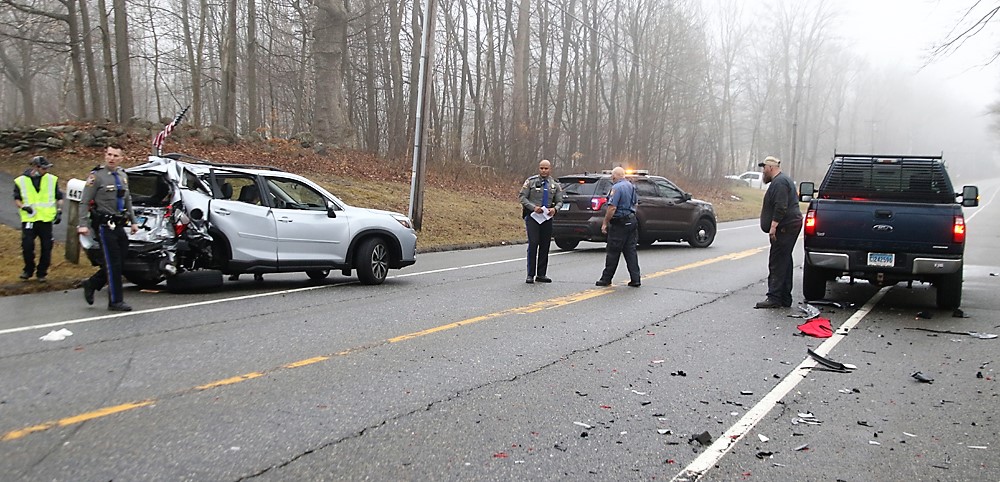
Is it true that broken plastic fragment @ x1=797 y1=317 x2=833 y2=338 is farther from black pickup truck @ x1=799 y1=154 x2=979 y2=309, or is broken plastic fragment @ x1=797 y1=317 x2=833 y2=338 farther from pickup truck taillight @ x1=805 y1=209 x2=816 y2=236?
pickup truck taillight @ x1=805 y1=209 x2=816 y2=236

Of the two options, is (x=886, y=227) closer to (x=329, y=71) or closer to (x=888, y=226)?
(x=888, y=226)

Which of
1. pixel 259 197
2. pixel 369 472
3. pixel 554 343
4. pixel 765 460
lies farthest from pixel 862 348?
pixel 259 197

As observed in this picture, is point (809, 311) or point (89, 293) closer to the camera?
point (89, 293)

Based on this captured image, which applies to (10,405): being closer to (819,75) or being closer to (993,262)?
(993,262)

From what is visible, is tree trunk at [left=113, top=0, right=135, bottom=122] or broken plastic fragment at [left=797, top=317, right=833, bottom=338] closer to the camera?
broken plastic fragment at [left=797, top=317, right=833, bottom=338]

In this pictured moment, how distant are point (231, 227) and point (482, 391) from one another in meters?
5.89

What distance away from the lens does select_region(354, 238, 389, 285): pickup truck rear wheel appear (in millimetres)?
11414

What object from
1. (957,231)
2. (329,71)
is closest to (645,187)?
(957,231)

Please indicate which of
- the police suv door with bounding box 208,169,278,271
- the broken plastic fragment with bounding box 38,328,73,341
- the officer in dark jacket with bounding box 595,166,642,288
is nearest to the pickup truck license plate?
the officer in dark jacket with bounding box 595,166,642,288

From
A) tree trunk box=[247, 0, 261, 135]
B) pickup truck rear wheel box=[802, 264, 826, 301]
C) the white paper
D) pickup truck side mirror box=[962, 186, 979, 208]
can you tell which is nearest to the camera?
pickup truck side mirror box=[962, 186, 979, 208]

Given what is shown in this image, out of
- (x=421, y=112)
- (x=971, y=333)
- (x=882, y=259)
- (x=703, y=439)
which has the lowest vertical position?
(x=971, y=333)

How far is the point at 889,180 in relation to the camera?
402 inches

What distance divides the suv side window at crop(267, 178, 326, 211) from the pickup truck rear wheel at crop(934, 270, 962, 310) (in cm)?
827

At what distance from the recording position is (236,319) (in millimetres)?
8367
